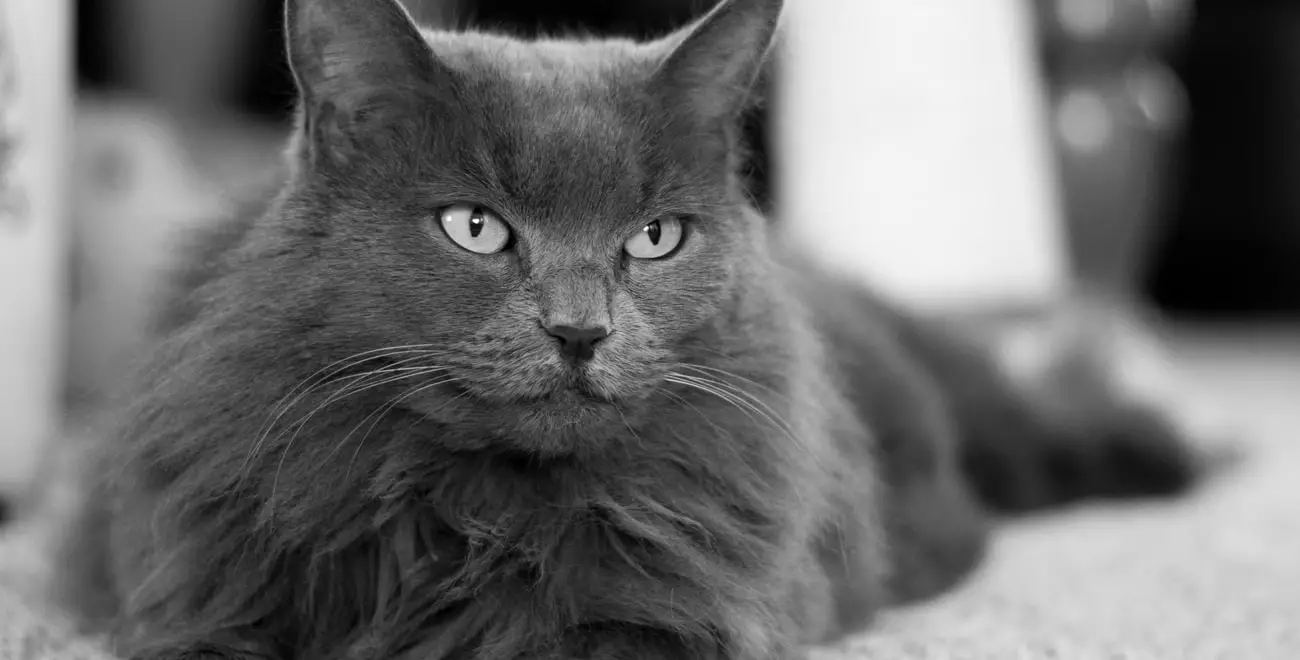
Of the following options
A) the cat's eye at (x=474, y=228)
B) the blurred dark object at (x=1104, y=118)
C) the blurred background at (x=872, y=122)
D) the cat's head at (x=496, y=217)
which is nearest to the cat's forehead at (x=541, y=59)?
the cat's head at (x=496, y=217)

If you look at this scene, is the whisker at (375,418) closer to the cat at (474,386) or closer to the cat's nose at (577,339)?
the cat at (474,386)

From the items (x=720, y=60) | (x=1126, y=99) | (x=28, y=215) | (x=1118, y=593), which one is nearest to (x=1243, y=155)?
(x=1126, y=99)

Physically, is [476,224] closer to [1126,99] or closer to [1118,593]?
[1118,593]

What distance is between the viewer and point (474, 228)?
41.3 inches

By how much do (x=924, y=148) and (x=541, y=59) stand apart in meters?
1.93

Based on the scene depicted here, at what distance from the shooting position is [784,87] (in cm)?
318

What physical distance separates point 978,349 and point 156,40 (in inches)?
111

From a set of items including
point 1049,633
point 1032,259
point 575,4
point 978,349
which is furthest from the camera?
point 575,4

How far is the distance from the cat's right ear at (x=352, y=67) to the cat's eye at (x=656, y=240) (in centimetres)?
22

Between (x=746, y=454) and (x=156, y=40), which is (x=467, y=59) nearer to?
(x=746, y=454)

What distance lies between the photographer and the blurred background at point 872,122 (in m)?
2.60

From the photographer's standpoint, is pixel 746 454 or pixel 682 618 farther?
pixel 746 454

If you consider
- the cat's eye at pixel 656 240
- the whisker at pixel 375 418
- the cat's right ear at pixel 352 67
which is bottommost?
the whisker at pixel 375 418

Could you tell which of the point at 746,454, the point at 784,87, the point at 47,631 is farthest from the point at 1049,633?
the point at 784,87
